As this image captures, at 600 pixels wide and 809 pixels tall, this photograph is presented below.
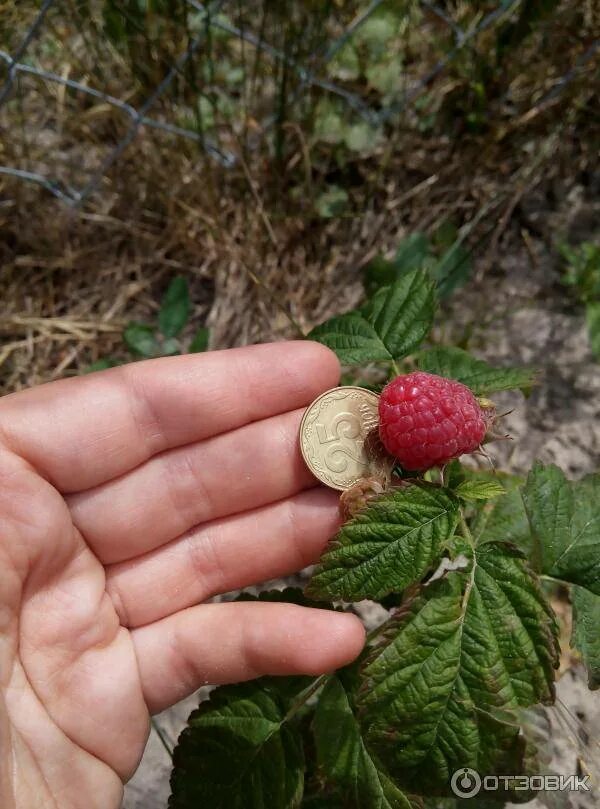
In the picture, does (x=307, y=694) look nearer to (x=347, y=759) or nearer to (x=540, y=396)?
(x=347, y=759)

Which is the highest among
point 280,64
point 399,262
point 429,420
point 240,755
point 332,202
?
point 280,64

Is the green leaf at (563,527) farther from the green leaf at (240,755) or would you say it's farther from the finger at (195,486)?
the green leaf at (240,755)

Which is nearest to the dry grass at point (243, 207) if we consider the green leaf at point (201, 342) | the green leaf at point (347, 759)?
the green leaf at point (201, 342)

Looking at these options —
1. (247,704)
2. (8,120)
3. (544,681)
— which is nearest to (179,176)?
(8,120)

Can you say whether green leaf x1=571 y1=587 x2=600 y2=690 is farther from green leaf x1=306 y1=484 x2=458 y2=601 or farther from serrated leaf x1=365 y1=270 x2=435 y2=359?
serrated leaf x1=365 y1=270 x2=435 y2=359

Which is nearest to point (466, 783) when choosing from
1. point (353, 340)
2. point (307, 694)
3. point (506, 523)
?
point (307, 694)
